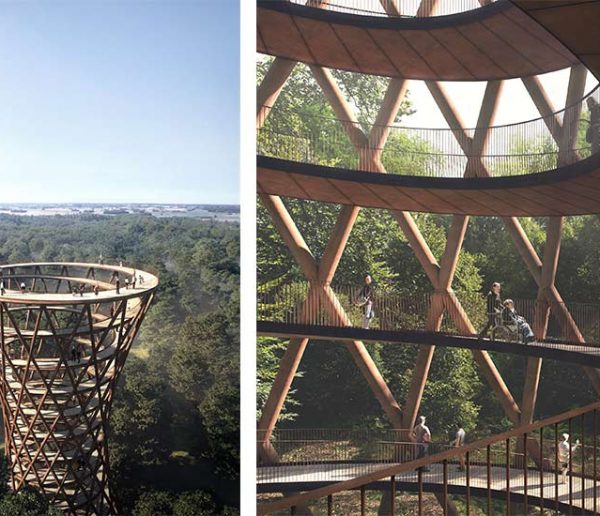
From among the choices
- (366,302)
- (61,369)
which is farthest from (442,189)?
(61,369)

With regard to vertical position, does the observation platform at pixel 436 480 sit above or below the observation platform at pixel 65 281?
below

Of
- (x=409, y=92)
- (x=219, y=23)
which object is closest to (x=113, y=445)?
(x=219, y=23)

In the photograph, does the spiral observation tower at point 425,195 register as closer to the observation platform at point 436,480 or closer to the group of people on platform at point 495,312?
the observation platform at point 436,480

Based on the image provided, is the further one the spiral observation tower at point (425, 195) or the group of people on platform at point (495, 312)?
the group of people on platform at point (495, 312)

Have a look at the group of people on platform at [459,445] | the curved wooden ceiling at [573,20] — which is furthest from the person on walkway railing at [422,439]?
the curved wooden ceiling at [573,20]

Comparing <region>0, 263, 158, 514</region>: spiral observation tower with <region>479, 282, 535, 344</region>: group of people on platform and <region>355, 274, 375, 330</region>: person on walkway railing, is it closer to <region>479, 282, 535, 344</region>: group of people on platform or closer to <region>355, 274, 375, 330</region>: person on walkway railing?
<region>355, 274, 375, 330</region>: person on walkway railing

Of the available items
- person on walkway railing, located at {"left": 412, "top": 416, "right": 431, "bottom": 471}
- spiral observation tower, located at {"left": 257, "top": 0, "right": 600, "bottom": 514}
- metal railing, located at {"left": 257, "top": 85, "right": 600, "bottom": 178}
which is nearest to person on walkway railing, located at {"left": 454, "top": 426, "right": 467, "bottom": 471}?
spiral observation tower, located at {"left": 257, "top": 0, "right": 600, "bottom": 514}

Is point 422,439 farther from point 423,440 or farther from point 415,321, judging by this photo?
point 415,321
